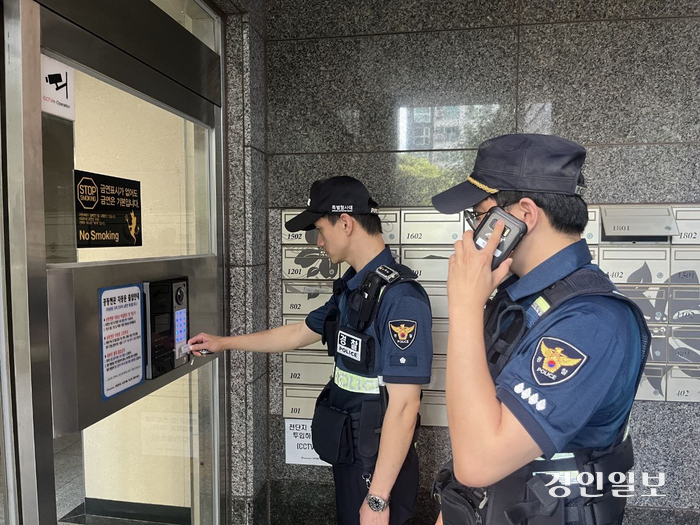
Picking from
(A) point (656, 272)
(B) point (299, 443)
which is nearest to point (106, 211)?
(B) point (299, 443)

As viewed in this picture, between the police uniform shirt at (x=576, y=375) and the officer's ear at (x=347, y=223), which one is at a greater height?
the officer's ear at (x=347, y=223)

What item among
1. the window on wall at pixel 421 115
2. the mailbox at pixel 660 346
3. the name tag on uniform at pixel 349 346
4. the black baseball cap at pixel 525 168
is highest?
the window on wall at pixel 421 115

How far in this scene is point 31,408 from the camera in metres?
1.45

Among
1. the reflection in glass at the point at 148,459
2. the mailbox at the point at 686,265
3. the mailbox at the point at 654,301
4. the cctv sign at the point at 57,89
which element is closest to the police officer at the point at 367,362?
the reflection in glass at the point at 148,459

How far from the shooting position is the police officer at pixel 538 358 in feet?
3.83

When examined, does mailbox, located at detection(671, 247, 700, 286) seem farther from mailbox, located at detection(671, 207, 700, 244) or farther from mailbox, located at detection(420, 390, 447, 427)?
mailbox, located at detection(420, 390, 447, 427)

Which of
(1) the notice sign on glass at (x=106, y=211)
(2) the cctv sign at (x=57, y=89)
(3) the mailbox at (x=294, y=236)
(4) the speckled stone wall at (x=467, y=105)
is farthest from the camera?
(3) the mailbox at (x=294, y=236)

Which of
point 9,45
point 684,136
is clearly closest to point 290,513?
point 9,45

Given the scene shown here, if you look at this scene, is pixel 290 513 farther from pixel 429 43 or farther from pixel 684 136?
pixel 684 136

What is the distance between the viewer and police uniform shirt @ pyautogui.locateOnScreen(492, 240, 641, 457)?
3.79ft

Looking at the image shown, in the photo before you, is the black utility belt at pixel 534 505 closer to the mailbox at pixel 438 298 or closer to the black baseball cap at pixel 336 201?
the black baseball cap at pixel 336 201

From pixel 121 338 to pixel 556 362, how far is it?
149 cm

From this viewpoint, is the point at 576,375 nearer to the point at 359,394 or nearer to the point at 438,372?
the point at 359,394

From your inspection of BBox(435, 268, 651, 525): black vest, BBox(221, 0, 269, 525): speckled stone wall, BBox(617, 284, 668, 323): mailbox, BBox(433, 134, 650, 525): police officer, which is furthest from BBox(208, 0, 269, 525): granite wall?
BBox(617, 284, 668, 323): mailbox
